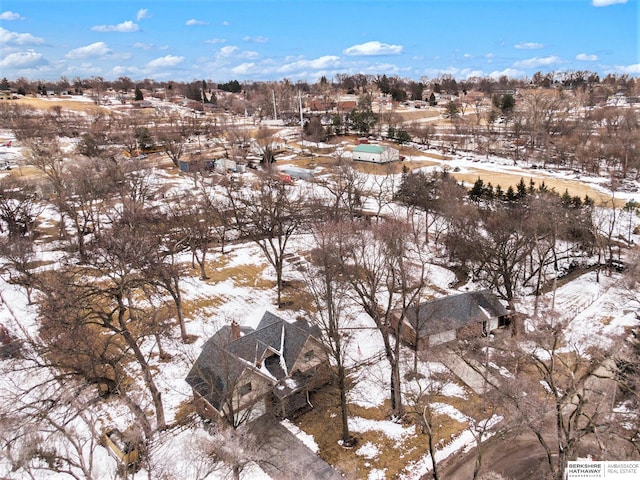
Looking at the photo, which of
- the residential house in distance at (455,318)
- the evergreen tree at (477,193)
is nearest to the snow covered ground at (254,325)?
the residential house in distance at (455,318)

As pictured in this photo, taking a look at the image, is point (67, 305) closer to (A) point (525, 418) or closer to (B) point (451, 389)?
(A) point (525, 418)

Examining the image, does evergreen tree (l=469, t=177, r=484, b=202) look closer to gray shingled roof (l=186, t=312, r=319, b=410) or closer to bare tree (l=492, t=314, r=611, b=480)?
bare tree (l=492, t=314, r=611, b=480)

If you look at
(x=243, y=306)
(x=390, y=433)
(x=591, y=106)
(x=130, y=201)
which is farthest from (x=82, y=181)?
(x=591, y=106)

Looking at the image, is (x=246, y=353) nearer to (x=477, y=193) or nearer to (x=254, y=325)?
(x=254, y=325)

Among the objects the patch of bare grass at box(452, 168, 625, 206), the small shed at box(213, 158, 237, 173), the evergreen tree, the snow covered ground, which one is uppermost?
the small shed at box(213, 158, 237, 173)

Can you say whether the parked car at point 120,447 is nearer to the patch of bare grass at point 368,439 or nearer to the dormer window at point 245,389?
the dormer window at point 245,389

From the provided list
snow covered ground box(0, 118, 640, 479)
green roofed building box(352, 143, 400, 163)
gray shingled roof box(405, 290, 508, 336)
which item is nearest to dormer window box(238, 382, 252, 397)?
snow covered ground box(0, 118, 640, 479)
